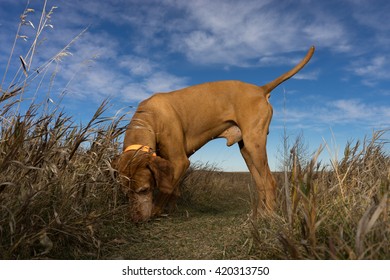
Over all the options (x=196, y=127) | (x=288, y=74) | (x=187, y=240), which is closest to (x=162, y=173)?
(x=187, y=240)

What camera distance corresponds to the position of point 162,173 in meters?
3.87

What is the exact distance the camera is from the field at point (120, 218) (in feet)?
6.59

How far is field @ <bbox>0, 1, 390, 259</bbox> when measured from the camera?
6.59ft

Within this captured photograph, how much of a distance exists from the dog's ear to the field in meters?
0.39

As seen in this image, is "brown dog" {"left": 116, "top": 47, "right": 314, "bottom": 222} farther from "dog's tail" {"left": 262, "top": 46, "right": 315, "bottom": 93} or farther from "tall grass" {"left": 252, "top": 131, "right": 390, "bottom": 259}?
"tall grass" {"left": 252, "top": 131, "right": 390, "bottom": 259}

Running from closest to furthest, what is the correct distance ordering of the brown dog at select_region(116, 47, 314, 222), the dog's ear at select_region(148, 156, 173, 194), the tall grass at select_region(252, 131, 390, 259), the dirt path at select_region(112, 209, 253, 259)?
Result: the tall grass at select_region(252, 131, 390, 259), the dirt path at select_region(112, 209, 253, 259), the dog's ear at select_region(148, 156, 173, 194), the brown dog at select_region(116, 47, 314, 222)

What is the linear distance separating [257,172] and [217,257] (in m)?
2.44

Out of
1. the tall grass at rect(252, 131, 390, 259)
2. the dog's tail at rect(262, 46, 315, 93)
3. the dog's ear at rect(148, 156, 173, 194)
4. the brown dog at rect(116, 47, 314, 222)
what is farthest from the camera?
the dog's tail at rect(262, 46, 315, 93)

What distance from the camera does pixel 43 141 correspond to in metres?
3.00

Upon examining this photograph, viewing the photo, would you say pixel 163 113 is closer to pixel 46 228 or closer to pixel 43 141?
pixel 43 141

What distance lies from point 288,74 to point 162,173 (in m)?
2.44

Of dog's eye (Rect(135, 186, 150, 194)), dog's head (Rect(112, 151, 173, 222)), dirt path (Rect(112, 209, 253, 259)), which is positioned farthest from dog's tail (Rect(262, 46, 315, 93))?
dog's eye (Rect(135, 186, 150, 194))

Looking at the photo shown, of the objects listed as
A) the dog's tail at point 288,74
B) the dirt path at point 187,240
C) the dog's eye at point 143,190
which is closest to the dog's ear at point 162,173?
the dog's eye at point 143,190
